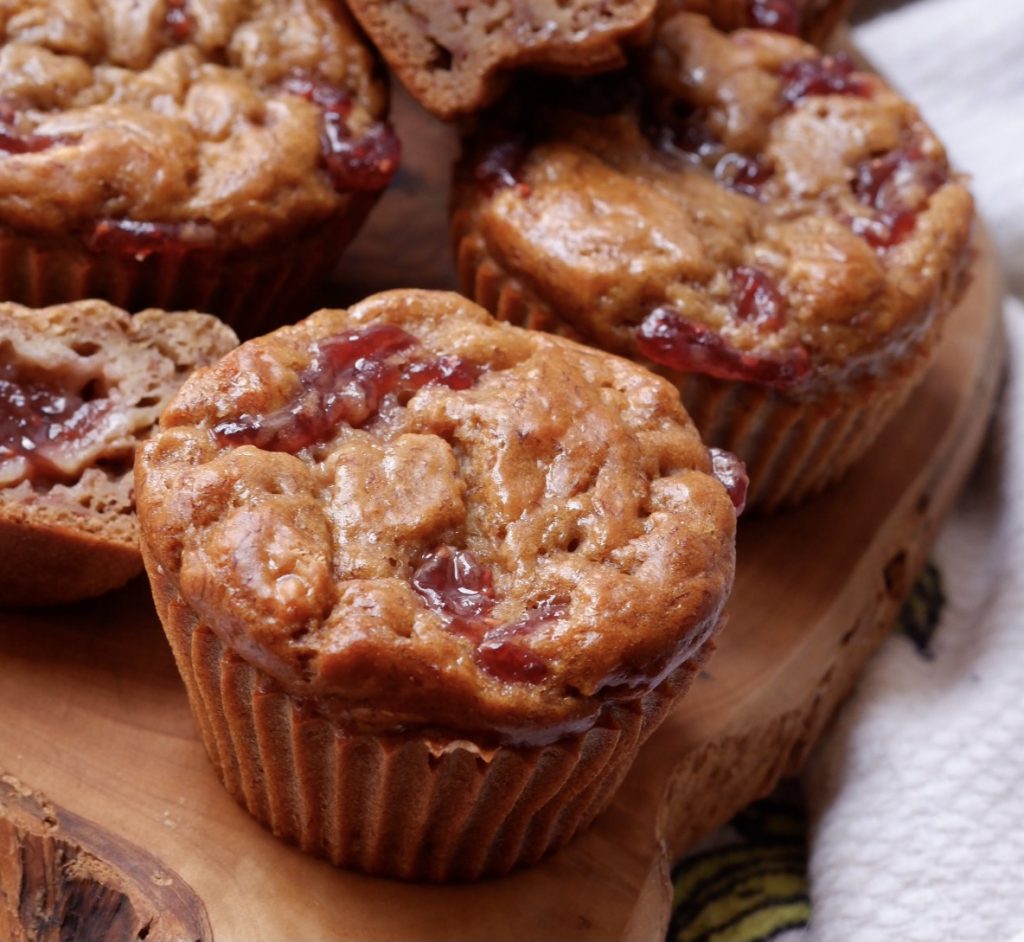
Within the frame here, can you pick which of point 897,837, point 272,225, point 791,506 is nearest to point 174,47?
point 272,225

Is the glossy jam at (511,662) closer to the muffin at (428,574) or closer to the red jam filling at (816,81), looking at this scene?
the muffin at (428,574)

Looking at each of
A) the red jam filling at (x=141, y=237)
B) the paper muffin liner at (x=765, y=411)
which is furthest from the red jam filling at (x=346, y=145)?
the red jam filling at (x=141, y=237)

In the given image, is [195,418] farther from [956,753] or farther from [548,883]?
[956,753]

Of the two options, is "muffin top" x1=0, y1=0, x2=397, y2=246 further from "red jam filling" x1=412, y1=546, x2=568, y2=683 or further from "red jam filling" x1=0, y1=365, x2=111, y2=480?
"red jam filling" x1=412, y1=546, x2=568, y2=683

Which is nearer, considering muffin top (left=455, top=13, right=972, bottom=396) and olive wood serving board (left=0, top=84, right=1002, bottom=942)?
olive wood serving board (left=0, top=84, right=1002, bottom=942)

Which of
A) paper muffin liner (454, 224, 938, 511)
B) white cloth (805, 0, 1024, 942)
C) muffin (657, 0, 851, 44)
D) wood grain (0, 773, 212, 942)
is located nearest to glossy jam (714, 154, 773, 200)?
muffin (657, 0, 851, 44)

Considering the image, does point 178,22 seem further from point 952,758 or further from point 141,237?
point 952,758
